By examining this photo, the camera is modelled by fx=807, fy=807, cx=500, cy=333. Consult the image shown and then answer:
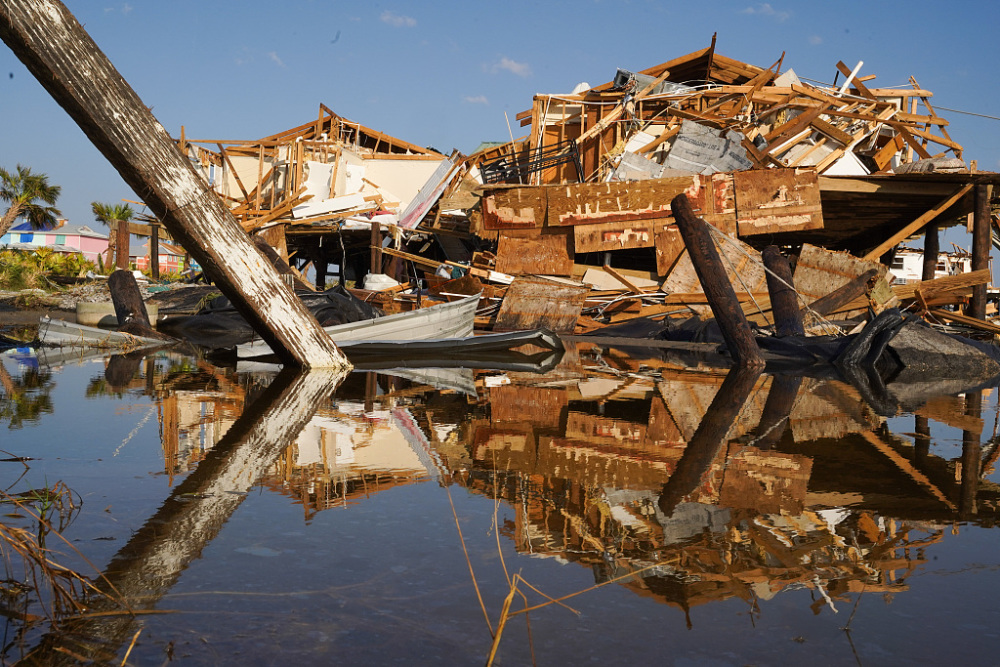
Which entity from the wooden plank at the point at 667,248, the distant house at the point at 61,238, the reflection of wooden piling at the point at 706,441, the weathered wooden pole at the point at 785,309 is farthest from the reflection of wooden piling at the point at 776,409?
the distant house at the point at 61,238

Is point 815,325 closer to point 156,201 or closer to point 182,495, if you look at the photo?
point 156,201

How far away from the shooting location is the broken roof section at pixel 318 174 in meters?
23.7

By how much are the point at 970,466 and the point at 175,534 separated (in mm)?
3777

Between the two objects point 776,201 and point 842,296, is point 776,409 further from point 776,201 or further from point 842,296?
point 776,201

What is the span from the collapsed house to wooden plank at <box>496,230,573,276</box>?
30mm

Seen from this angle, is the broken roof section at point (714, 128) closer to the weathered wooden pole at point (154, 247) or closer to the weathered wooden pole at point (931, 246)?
the weathered wooden pole at point (931, 246)

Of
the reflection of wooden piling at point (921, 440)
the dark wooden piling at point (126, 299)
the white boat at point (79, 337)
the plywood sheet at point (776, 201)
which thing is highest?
the plywood sheet at point (776, 201)

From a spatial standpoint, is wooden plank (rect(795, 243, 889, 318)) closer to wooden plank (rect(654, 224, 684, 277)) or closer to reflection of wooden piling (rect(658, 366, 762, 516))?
wooden plank (rect(654, 224, 684, 277))

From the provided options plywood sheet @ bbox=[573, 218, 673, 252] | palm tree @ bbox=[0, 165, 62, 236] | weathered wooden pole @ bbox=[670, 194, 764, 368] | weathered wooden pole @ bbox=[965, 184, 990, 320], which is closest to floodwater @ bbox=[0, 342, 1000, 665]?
weathered wooden pole @ bbox=[670, 194, 764, 368]

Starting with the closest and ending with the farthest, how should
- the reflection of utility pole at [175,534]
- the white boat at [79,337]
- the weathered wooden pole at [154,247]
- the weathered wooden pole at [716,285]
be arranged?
the reflection of utility pole at [175,534], the weathered wooden pole at [716,285], the white boat at [79,337], the weathered wooden pole at [154,247]

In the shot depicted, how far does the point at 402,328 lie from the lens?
33.3 ft

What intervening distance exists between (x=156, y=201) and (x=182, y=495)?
3655 mm

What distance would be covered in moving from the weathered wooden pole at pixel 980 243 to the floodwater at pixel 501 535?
34.2 feet

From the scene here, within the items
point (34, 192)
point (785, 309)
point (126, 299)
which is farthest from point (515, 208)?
point (34, 192)
